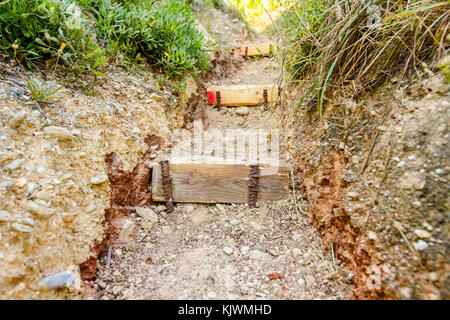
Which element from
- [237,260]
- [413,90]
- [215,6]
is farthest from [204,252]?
[215,6]

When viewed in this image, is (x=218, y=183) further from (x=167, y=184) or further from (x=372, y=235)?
(x=372, y=235)

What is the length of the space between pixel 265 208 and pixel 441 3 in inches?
60.8

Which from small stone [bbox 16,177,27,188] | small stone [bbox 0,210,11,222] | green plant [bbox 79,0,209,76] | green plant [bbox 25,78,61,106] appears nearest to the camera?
small stone [bbox 0,210,11,222]

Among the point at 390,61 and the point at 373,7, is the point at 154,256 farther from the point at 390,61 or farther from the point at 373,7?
the point at 373,7

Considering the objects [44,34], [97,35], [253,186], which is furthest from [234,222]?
[97,35]

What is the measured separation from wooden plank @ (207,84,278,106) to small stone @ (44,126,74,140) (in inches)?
73.2

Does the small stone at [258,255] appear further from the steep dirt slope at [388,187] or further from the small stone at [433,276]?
the small stone at [433,276]

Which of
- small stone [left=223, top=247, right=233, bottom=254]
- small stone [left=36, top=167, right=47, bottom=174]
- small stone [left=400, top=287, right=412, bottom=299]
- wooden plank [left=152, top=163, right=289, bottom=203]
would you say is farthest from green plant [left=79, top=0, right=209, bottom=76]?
small stone [left=400, top=287, right=412, bottom=299]

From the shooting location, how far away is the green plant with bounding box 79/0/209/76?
7.64 ft

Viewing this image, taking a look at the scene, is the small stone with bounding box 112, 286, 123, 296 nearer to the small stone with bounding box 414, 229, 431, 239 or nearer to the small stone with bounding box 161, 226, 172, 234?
the small stone with bounding box 161, 226, 172, 234

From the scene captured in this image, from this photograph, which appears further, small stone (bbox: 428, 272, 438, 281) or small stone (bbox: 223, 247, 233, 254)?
small stone (bbox: 223, 247, 233, 254)

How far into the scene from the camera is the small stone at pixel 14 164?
51.5 inches

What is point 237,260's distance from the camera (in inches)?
65.0

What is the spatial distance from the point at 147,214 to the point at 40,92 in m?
1.05
